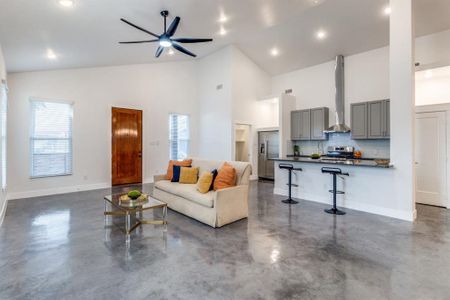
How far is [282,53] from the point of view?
23.6 feet

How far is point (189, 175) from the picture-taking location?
4570mm

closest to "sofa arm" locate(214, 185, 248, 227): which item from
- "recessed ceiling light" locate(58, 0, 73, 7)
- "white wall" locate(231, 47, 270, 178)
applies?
"recessed ceiling light" locate(58, 0, 73, 7)

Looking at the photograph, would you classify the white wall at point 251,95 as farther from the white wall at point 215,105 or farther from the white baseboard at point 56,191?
the white baseboard at point 56,191

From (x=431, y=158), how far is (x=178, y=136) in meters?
6.74

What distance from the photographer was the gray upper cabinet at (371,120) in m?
5.72

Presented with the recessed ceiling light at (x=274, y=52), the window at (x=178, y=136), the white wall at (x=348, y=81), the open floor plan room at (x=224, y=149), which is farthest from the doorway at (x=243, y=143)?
the recessed ceiling light at (x=274, y=52)

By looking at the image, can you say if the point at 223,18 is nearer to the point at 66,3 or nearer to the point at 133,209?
the point at 66,3

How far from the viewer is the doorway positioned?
8.08 m

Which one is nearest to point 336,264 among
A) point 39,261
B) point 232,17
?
point 39,261

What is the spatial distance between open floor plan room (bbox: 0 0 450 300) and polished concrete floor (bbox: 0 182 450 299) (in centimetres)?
2

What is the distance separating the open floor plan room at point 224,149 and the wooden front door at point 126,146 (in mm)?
41

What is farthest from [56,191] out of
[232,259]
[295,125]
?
[295,125]

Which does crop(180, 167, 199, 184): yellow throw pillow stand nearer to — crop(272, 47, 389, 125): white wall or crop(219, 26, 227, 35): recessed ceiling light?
crop(219, 26, 227, 35): recessed ceiling light

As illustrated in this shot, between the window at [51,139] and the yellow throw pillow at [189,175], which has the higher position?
the window at [51,139]
